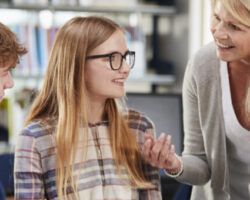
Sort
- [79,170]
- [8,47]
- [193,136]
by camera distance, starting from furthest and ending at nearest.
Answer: [193,136], [79,170], [8,47]

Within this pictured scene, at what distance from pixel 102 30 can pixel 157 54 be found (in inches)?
68.6

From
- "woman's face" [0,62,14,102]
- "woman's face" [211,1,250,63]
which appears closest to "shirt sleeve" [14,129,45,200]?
"woman's face" [0,62,14,102]

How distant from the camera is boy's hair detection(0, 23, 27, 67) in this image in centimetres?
119

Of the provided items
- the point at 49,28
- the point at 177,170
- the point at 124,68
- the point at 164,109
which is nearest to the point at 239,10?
the point at 124,68

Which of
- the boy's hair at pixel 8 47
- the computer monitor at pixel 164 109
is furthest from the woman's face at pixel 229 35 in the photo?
the computer monitor at pixel 164 109

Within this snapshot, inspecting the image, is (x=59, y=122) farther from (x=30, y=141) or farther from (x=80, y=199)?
(x=80, y=199)

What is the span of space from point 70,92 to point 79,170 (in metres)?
0.23

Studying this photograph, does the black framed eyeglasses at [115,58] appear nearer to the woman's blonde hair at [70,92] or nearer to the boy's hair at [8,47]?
the woman's blonde hair at [70,92]

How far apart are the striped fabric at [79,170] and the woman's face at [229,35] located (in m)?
0.43

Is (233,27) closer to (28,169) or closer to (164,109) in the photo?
(28,169)

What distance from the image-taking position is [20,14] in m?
2.96

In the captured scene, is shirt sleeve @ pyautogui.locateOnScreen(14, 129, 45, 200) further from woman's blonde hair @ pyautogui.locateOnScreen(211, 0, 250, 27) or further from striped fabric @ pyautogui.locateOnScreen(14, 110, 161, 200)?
woman's blonde hair @ pyautogui.locateOnScreen(211, 0, 250, 27)

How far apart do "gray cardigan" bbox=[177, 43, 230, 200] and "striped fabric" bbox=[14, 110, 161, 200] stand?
144 mm

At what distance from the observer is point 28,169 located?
53.3 inches
